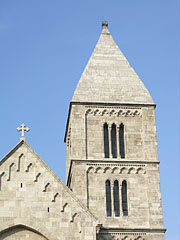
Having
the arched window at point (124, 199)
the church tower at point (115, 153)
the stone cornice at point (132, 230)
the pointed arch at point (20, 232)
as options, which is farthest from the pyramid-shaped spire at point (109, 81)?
the pointed arch at point (20, 232)

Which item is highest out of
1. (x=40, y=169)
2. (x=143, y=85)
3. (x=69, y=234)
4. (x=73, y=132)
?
(x=143, y=85)

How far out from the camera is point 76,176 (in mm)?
29875

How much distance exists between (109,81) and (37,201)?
918 cm

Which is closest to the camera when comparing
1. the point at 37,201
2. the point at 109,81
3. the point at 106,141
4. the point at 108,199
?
the point at 37,201

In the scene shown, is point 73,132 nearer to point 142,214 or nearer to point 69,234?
point 142,214

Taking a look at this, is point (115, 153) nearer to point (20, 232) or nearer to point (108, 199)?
point (108, 199)

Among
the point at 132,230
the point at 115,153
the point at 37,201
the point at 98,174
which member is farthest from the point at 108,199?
the point at 37,201

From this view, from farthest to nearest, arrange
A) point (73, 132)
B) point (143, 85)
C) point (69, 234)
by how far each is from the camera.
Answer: point (143, 85) → point (73, 132) → point (69, 234)

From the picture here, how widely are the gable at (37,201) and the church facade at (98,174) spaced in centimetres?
4

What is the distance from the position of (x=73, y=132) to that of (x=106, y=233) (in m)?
5.06

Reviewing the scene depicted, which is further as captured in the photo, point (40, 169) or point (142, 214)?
point (142, 214)

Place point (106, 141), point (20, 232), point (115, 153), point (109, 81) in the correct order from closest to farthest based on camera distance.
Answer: point (20, 232) → point (115, 153) → point (106, 141) → point (109, 81)

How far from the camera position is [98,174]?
30.1 metres

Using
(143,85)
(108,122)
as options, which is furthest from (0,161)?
(143,85)
